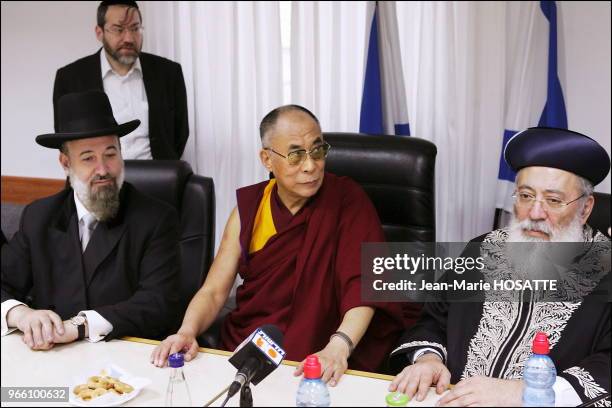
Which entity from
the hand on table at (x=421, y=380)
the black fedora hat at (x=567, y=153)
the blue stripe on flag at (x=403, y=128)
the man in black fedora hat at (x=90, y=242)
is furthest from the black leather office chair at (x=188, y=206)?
the blue stripe on flag at (x=403, y=128)

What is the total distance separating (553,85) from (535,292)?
1859mm

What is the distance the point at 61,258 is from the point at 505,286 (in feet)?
4.45

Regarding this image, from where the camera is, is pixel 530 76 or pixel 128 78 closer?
pixel 128 78

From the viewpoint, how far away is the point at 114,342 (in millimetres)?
2059

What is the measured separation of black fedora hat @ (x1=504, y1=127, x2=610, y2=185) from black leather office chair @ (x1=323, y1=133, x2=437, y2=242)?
65 cm

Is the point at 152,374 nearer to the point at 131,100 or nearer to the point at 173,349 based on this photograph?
the point at 173,349

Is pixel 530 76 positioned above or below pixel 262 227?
above

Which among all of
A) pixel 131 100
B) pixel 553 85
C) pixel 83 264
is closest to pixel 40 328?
pixel 83 264

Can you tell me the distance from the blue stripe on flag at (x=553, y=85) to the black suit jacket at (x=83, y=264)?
7.01 feet

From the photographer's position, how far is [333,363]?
1.86 meters

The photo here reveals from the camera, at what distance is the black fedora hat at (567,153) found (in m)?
1.96

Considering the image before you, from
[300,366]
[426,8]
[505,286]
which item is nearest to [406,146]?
[505,286]

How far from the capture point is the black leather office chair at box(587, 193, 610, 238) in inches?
93.0

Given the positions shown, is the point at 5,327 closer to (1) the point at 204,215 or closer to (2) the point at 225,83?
(1) the point at 204,215
